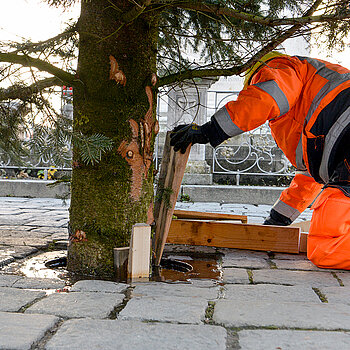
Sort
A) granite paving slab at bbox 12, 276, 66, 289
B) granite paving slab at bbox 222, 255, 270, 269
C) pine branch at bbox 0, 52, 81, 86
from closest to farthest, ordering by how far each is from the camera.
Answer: granite paving slab at bbox 12, 276, 66, 289 < pine branch at bbox 0, 52, 81, 86 < granite paving slab at bbox 222, 255, 270, 269

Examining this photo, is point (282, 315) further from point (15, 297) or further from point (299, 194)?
point (299, 194)

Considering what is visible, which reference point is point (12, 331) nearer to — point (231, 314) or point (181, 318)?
point (181, 318)

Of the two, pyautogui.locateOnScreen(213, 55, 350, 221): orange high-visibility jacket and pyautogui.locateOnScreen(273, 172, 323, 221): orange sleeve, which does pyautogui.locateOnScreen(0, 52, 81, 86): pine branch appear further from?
pyautogui.locateOnScreen(273, 172, 323, 221): orange sleeve

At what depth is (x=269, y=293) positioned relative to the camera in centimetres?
234

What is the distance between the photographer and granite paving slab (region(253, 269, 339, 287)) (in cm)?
262

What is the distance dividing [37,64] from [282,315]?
1.86 m

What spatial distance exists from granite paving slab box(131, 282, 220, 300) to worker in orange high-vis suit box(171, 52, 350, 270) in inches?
36.1


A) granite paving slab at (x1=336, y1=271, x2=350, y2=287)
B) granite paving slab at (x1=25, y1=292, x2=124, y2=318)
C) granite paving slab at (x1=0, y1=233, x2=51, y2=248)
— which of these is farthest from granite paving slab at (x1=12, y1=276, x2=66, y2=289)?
granite paving slab at (x1=336, y1=271, x2=350, y2=287)

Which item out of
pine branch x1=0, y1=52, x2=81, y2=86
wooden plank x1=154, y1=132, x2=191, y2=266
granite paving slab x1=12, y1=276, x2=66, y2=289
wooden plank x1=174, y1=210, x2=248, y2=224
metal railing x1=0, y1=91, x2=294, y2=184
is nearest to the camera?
granite paving slab x1=12, y1=276, x2=66, y2=289

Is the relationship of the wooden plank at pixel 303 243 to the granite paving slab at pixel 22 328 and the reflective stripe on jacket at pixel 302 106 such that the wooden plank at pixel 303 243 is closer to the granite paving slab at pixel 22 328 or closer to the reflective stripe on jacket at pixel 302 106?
the reflective stripe on jacket at pixel 302 106

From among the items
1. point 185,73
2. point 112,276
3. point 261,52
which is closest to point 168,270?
point 112,276

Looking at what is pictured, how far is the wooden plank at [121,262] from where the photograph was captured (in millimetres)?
2629

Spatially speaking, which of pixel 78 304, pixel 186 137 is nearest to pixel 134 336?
pixel 78 304

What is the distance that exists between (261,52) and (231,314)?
176cm
